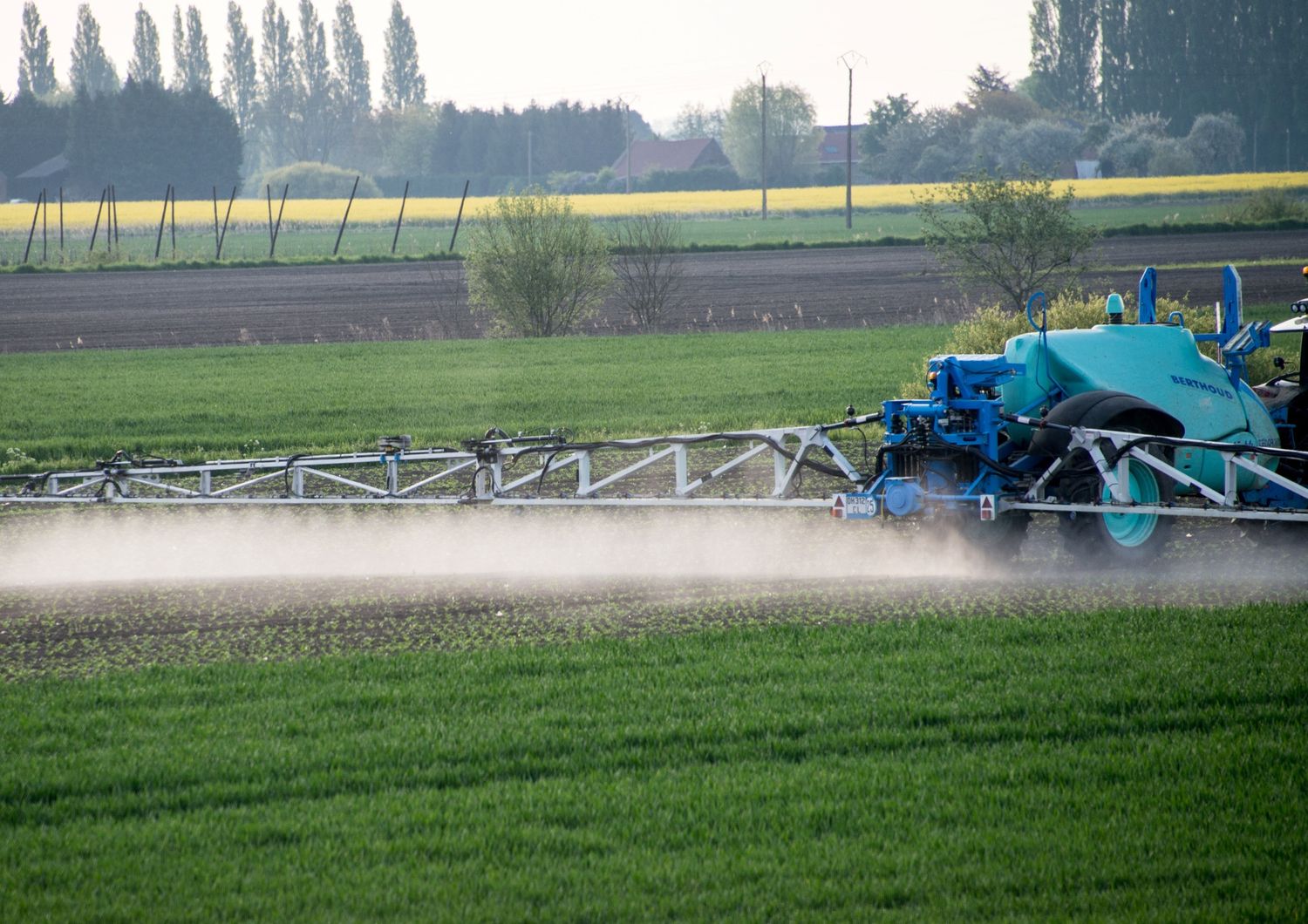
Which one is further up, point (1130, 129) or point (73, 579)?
point (1130, 129)

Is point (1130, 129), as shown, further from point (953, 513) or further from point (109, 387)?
point (953, 513)

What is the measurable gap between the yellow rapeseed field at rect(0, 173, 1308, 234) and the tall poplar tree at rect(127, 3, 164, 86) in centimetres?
8008

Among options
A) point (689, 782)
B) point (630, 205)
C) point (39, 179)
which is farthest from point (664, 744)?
point (39, 179)

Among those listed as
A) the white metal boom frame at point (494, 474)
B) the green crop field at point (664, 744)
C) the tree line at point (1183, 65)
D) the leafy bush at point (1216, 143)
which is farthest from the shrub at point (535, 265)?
the tree line at point (1183, 65)

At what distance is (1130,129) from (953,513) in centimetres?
10020

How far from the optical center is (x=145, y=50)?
15700cm

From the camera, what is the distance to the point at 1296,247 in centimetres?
4438

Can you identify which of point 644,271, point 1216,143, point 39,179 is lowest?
point 644,271

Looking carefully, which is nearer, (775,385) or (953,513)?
(953,513)

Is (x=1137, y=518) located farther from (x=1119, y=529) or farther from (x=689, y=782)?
(x=689, y=782)

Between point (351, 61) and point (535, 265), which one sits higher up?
point (351, 61)

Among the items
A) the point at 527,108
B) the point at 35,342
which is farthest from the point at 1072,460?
the point at 527,108

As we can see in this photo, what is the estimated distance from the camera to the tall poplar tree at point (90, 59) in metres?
163

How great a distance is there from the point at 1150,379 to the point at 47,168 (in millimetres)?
117255
